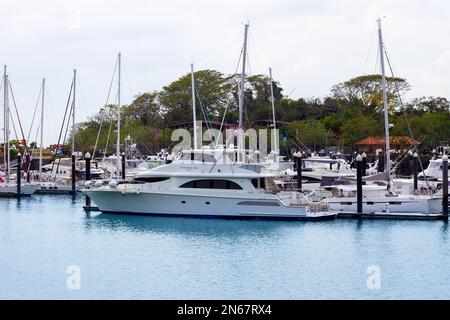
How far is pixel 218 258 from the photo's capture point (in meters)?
32.8

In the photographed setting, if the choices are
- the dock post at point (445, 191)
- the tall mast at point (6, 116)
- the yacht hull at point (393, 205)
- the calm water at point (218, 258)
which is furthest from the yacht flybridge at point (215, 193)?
the tall mast at point (6, 116)

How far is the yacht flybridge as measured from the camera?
4309cm

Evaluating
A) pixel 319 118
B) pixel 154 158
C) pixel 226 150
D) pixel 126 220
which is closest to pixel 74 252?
pixel 126 220

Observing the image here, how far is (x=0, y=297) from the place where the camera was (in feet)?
87.2

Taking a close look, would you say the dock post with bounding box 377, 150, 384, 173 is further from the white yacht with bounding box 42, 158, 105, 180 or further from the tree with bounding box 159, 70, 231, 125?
the tree with bounding box 159, 70, 231, 125

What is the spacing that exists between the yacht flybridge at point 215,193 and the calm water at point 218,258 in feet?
2.64

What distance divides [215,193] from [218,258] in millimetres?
10726

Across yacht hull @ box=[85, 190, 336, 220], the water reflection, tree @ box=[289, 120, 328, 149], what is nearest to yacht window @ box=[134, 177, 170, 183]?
yacht hull @ box=[85, 190, 336, 220]

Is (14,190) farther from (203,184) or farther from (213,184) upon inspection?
(213,184)

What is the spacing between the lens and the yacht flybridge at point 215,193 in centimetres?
4309

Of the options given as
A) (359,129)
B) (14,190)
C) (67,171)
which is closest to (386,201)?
(14,190)

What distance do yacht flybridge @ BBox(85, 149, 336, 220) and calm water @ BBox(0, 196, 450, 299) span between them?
2.64 ft

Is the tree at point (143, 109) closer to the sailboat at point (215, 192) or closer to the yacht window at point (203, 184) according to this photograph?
the sailboat at point (215, 192)
